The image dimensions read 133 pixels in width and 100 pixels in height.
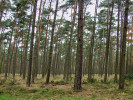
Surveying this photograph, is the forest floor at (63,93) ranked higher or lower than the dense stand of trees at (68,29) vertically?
lower

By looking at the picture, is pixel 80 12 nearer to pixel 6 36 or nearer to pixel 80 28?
pixel 80 28

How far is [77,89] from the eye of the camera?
7.76 m

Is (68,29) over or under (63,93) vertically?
over

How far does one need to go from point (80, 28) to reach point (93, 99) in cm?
450

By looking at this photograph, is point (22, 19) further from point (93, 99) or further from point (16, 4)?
point (93, 99)

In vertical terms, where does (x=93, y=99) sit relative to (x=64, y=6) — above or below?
below

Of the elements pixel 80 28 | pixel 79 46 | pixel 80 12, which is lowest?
pixel 79 46

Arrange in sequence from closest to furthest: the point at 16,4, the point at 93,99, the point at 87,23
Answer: the point at 93,99
the point at 16,4
the point at 87,23

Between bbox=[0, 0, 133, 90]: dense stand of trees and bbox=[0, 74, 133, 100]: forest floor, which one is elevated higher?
bbox=[0, 0, 133, 90]: dense stand of trees

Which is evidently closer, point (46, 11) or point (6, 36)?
point (46, 11)

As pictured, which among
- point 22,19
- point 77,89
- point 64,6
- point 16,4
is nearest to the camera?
point 77,89

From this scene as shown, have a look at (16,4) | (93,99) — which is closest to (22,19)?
(16,4)

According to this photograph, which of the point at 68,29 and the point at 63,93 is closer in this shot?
the point at 63,93

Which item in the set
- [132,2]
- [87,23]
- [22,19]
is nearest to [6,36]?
[22,19]
